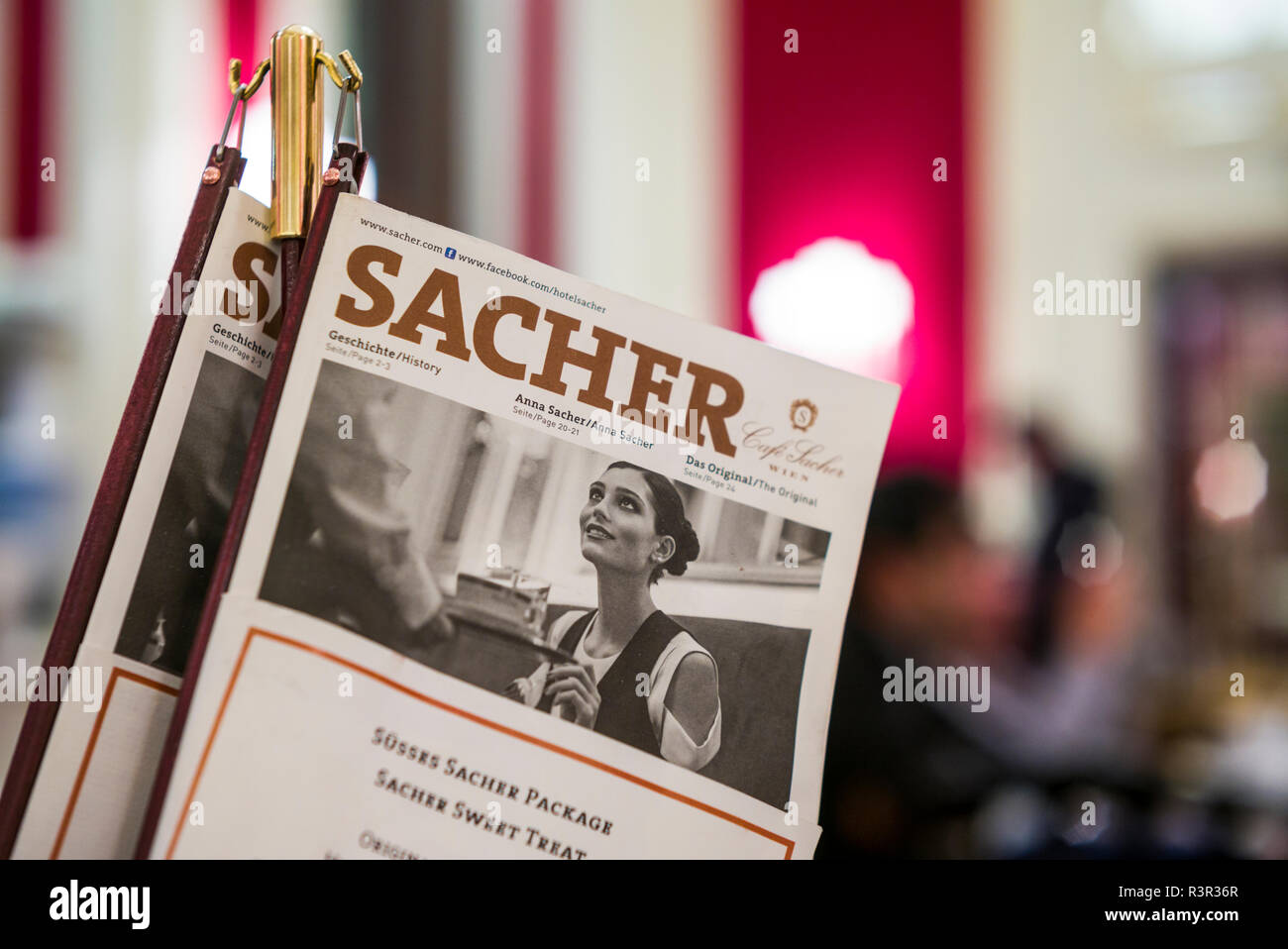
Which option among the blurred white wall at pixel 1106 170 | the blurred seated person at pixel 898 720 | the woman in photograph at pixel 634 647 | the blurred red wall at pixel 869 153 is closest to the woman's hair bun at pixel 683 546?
the woman in photograph at pixel 634 647

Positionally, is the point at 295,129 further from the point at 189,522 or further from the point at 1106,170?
the point at 1106,170

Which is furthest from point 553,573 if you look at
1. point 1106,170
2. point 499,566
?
point 1106,170

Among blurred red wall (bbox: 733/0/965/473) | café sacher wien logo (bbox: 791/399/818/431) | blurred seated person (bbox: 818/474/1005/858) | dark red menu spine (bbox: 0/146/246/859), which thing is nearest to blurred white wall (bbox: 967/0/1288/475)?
blurred red wall (bbox: 733/0/965/473)

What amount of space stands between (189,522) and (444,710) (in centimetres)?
12

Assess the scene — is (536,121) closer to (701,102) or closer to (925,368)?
(701,102)

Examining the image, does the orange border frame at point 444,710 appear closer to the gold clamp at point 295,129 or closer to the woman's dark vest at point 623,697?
the woman's dark vest at point 623,697

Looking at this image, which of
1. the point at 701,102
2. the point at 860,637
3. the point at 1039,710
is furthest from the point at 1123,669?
the point at 701,102

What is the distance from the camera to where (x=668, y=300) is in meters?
2.97

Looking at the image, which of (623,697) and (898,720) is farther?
(898,720)

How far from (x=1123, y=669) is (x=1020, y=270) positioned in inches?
50.3

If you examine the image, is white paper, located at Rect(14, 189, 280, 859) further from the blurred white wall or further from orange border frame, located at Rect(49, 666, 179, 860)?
the blurred white wall

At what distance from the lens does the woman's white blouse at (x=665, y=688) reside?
16.1 inches

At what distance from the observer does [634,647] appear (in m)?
0.42

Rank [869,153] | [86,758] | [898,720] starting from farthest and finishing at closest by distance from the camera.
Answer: [869,153], [898,720], [86,758]
